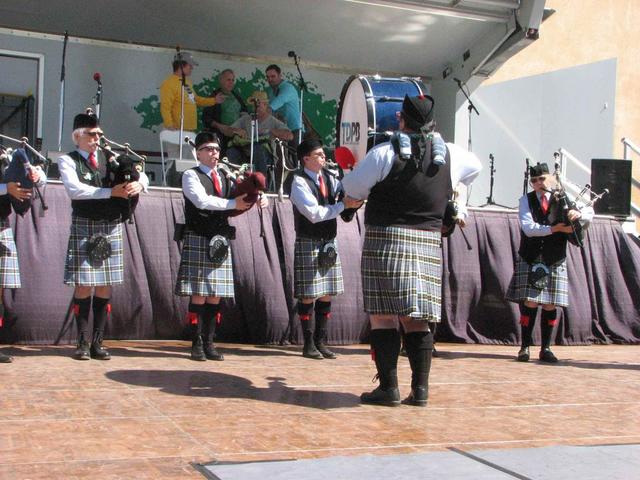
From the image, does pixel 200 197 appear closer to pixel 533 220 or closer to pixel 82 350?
pixel 82 350

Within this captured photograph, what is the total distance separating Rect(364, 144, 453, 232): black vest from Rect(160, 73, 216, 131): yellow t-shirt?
202 inches

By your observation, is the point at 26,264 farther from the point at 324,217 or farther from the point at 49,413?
the point at 49,413

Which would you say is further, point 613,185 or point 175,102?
point 175,102

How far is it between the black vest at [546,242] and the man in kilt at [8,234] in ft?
10.8

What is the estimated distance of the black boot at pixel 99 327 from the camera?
527cm

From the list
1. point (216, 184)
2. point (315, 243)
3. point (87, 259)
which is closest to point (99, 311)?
point (87, 259)

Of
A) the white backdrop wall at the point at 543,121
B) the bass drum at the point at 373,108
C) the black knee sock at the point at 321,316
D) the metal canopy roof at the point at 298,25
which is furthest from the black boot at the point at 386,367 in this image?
the white backdrop wall at the point at 543,121

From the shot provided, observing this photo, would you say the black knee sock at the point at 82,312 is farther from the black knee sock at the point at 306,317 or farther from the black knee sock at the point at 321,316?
the black knee sock at the point at 321,316

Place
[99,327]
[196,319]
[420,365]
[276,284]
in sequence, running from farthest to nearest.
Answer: [276,284] → [196,319] → [99,327] → [420,365]

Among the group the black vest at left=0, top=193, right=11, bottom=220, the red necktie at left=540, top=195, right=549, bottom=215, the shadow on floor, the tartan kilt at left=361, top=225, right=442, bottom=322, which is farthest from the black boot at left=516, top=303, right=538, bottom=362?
the black vest at left=0, top=193, right=11, bottom=220

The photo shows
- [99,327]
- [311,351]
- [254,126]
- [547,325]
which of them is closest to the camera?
[99,327]

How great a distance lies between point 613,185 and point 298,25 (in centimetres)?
361

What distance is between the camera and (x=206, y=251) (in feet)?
18.0

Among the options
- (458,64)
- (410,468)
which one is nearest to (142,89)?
(458,64)
